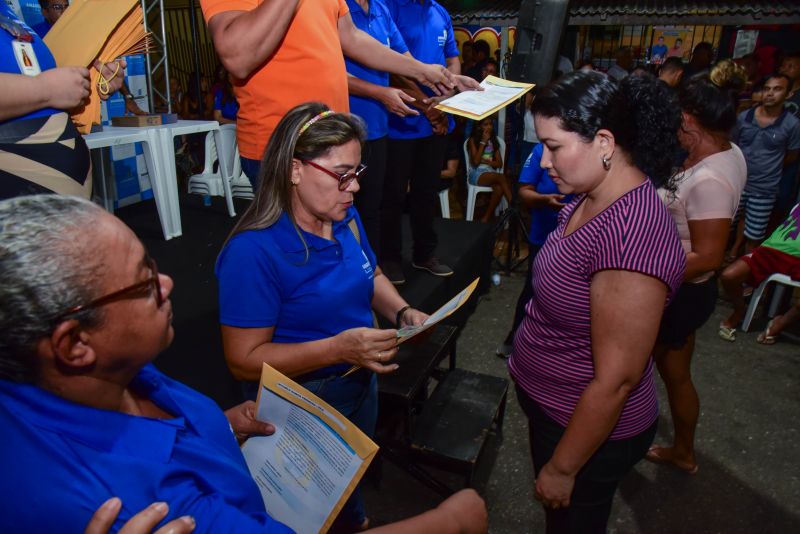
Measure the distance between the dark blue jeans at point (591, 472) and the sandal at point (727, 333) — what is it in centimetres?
306

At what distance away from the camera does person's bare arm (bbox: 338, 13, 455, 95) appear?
229cm

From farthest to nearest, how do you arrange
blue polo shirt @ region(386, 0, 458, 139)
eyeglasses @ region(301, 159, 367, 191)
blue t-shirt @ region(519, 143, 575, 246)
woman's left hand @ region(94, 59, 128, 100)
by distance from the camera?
blue t-shirt @ region(519, 143, 575, 246) → blue polo shirt @ region(386, 0, 458, 139) → woman's left hand @ region(94, 59, 128, 100) → eyeglasses @ region(301, 159, 367, 191)

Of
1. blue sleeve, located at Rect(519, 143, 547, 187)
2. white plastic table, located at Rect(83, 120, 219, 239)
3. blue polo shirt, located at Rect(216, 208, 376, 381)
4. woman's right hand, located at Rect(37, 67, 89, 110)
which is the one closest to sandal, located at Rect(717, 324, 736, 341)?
blue sleeve, located at Rect(519, 143, 547, 187)

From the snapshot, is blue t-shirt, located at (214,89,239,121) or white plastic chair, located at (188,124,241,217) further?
blue t-shirt, located at (214,89,239,121)

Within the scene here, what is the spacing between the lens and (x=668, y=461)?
272 cm

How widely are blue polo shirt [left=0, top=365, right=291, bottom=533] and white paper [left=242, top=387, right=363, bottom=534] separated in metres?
0.27

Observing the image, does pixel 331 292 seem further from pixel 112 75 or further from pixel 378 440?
pixel 378 440

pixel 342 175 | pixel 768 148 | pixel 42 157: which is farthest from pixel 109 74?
pixel 768 148

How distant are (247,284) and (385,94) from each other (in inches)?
51.3

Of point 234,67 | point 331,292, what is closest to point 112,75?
point 234,67

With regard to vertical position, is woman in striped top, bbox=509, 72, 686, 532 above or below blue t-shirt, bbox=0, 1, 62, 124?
below

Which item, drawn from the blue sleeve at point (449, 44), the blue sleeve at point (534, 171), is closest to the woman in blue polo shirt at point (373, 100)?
the blue sleeve at point (449, 44)

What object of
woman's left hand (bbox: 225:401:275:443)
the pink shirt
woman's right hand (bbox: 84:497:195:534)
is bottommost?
woman's left hand (bbox: 225:401:275:443)

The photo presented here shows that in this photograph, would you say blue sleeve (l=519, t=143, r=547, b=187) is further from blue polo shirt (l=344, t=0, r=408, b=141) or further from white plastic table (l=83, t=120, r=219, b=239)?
white plastic table (l=83, t=120, r=219, b=239)
